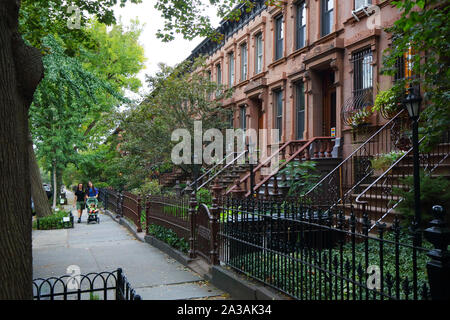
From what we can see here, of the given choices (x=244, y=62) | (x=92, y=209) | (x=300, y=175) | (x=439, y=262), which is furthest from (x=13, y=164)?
(x=244, y=62)

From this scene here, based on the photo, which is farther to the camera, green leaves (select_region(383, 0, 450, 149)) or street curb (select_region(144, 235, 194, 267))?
street curb (select_region(144, 235, 194, 267))

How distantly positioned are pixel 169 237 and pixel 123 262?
58.7 inches

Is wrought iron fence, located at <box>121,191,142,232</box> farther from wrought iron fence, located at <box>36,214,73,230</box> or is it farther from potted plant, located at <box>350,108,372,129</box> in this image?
potted plant, located at <box>350,108,372,129</box>

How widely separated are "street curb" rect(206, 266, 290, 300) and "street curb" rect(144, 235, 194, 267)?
151 centimetres

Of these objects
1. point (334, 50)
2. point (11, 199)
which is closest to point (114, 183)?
point (334, 50)

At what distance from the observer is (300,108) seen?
17.0m

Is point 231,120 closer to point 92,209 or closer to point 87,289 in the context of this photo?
point 92,209

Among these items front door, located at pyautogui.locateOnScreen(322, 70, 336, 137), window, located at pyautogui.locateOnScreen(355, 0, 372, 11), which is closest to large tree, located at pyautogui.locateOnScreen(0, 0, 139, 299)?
window, located at pyautogui.locateOnScreen(355, 0, 372, 11)

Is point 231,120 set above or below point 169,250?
above

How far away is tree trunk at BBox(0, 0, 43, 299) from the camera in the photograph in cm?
319

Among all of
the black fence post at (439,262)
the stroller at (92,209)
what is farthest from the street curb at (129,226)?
the black fence post at (439,262)

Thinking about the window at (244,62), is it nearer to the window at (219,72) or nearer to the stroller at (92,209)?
the window at (219,72)

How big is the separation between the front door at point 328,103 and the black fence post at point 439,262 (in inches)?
503
